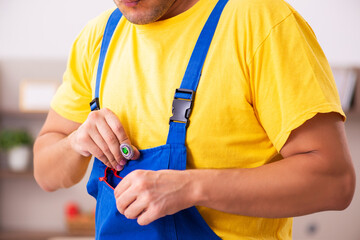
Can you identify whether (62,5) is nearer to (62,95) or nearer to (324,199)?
(62,95)

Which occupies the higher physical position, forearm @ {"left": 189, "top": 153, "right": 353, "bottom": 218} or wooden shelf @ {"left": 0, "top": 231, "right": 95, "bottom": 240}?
forearm @ {"left": 189, "top": 153, "right": 353, "bottom": 218}

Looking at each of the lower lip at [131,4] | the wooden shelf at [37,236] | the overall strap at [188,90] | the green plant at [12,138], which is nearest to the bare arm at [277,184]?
the overall strap at [188,90]

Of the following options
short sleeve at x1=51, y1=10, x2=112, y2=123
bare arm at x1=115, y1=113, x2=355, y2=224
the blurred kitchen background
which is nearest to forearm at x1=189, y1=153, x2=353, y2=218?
bare arm at x1=115, y1=113, x2=355, y2=224

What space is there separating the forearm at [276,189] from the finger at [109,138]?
0.66 ft

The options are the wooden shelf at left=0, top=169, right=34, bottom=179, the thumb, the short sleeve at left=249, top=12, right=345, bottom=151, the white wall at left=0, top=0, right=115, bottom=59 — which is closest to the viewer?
the short sleeve at left=249, top=12, right=345, bottom=151

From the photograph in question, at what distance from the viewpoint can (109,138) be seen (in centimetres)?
94

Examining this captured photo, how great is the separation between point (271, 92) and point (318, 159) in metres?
0.16

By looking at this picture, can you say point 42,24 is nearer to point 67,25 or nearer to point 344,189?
point 67,25

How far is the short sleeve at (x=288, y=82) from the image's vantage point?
2.68 feet

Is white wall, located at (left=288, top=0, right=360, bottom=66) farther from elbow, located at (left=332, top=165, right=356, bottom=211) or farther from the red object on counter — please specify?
elbow, located at (left=332, top=165, right=356, bottom=211)

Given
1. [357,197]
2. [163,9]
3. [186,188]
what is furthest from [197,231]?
[357,197]

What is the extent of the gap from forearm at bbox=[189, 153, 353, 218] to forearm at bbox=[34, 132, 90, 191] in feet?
1.36

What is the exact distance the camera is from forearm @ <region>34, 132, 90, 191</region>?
112cm

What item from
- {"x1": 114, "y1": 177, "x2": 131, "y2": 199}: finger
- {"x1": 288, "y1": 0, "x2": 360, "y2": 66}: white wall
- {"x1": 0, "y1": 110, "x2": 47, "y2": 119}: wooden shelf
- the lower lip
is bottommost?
{"x1": 0, "y1": 110, "x2": 47, "y2": 119}: wooden shelf
